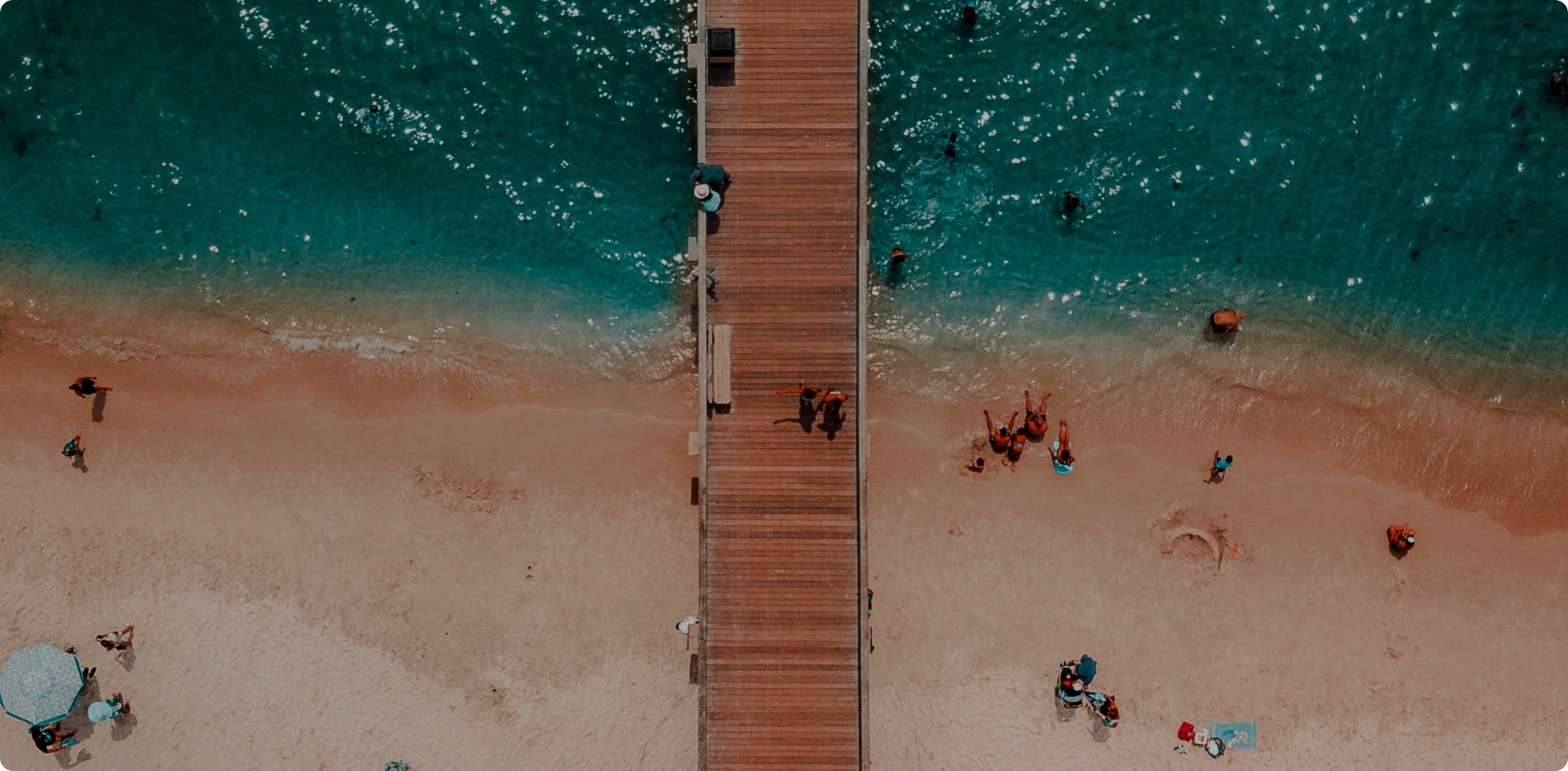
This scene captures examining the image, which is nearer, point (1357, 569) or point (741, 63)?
point (741, 63)

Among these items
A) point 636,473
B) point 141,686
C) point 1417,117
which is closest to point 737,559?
point 636,473

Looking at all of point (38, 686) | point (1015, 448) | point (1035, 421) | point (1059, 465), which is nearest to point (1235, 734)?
point (1059, 465)

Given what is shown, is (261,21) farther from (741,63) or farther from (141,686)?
(141,686)

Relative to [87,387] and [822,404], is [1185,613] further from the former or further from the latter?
[87,387]

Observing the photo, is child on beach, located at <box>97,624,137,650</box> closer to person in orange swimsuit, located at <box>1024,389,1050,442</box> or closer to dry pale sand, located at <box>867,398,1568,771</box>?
dry pale sand, located at <box>867,398,1568,771</box>

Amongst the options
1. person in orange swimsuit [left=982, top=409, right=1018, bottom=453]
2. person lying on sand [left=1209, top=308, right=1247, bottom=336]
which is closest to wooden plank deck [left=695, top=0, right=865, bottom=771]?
person in orange swimsuit [left=982, top=409, right=1018, bottom=453]

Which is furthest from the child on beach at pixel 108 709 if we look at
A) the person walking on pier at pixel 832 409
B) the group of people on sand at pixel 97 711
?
the person walking on pier at pixel 832 409

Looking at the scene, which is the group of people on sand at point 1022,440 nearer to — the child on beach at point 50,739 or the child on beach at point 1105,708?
the child on beach at point 1105,708
